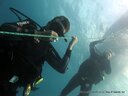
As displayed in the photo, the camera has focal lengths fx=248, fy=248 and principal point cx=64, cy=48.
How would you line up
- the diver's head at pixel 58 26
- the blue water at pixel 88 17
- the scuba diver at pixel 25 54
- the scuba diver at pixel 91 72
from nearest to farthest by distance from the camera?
the scuba diver at pixel 25 54
the diver's head at pixel 58 26
the scuba diver at pixel 91 72
the blue water at pixel 88 17

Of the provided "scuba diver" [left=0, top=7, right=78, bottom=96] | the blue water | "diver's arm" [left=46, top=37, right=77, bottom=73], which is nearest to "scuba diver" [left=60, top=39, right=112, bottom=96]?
"diver's arm" [left=46, top=37, right=77, bottom=73]

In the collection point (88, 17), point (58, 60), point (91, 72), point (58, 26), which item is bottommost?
point (88, 17)

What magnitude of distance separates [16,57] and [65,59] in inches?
36.9

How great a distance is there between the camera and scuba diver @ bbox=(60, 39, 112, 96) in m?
10.1

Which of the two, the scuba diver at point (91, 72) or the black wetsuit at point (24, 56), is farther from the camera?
the scuba diver at point (91, 72)

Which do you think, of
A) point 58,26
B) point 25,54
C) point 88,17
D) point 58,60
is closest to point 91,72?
point 58,60

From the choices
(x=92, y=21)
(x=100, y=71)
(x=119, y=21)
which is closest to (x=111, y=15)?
(x=119, y=21)

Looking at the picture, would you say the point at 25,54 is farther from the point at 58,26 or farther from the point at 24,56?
the point at 58,26

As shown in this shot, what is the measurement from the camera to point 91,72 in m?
10.2

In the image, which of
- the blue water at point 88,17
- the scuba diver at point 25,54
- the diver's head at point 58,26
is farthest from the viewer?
the blue water at point 88,17

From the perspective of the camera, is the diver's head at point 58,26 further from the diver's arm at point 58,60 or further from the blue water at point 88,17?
the blue water at point 88,17

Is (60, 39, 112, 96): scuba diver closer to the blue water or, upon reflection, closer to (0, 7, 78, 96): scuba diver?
(0, 7, 78, 96): scuba diver

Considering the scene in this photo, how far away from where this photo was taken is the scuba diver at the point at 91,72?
1011 cm

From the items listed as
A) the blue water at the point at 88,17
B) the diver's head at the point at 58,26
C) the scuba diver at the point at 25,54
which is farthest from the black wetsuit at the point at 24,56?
the blue water at the point at 88,17
